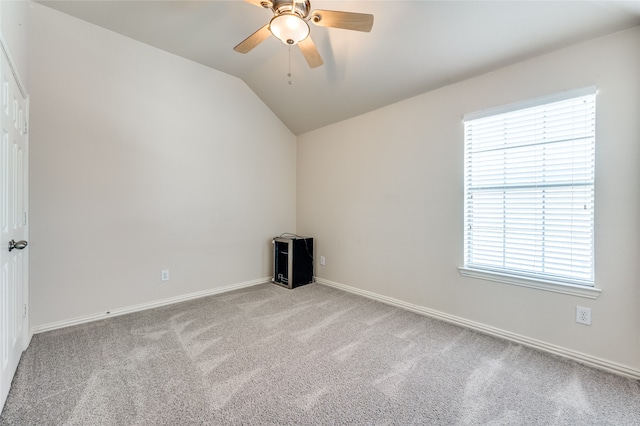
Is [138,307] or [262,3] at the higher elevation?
[262,3]

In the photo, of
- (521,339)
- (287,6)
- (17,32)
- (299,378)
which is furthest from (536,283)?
(17,32)

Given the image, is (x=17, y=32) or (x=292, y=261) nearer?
(x=17, y=32)

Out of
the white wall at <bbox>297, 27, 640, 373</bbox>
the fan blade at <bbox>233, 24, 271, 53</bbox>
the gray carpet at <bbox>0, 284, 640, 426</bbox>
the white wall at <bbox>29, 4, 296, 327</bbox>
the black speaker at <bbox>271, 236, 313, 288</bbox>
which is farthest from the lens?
the black speaker at <bbox>271, 236, 313, 288</bbox>

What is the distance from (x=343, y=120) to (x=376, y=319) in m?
2.46

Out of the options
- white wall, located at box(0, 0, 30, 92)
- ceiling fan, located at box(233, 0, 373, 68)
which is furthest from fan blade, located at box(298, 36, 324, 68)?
white wall, located at box(0, 0, 30, 92)

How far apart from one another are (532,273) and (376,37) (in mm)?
2378

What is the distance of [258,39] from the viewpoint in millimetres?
2027

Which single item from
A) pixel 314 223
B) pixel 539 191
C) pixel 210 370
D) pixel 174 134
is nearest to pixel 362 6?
pixel 539 191

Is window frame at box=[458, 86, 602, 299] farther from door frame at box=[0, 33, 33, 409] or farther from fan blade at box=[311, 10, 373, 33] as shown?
door frame at box=[0, 33, 33, 409]

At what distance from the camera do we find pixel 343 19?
1.78 metres

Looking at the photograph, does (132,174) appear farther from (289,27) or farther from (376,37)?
(376,37)

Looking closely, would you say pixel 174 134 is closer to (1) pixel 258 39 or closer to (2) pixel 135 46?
(2) pixel 135 46

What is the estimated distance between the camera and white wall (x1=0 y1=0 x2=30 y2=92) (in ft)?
5.05

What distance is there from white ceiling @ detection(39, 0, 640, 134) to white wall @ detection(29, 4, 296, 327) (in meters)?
0.29
